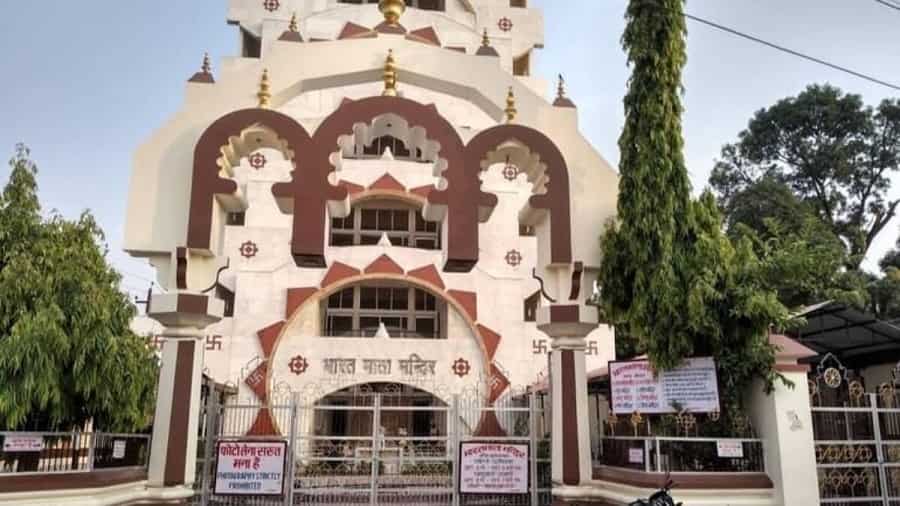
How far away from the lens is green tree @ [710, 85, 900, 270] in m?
25.7

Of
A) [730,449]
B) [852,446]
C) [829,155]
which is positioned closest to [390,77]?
[730,449]

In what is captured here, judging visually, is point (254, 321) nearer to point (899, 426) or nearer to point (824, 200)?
point (899, 426)

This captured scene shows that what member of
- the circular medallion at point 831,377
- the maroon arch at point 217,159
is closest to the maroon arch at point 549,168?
the maroon arch at point 217,159

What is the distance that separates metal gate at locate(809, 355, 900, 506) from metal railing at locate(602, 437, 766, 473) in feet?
2.36

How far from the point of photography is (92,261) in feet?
27.7

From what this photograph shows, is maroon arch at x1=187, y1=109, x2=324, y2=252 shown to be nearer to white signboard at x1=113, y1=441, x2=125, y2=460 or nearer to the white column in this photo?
white signboard at x1=113, y1=441, x2=125, y2=460

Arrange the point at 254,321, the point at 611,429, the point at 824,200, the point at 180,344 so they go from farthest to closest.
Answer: the point at 824,200 < the point at 254,321 < the point at 611,429 < the point at 180,344

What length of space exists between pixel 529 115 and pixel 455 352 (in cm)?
936

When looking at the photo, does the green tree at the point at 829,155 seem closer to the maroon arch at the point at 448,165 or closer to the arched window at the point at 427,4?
the arched window at the point at 427,4

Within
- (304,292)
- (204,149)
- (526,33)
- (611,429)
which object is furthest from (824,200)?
(204,149)

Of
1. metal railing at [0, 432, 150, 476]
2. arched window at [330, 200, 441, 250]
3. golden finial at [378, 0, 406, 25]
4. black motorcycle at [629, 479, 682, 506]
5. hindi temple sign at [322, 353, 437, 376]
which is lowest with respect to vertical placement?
black motorcycle at [629, 479, 682, 506]

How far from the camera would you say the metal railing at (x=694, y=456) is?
7.31 metres

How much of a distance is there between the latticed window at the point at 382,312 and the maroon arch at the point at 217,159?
35.2 feet

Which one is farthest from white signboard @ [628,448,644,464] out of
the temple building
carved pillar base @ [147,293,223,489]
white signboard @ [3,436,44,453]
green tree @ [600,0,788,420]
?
white signboard @ [3,436,44,453]
